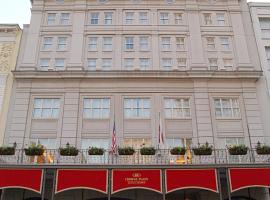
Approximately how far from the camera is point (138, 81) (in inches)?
995

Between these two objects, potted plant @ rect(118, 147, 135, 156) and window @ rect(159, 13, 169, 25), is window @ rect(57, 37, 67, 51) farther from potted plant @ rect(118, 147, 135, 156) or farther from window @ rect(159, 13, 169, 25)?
potted plant @ rect(118, 147, 135, 156)

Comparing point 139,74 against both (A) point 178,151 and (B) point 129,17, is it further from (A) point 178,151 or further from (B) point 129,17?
(A) point 178,151

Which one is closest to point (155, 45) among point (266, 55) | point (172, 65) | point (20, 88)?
point (172, 65)

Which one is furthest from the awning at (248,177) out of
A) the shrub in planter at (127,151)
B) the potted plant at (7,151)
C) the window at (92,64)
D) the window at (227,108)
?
the potted plant at (7,151)

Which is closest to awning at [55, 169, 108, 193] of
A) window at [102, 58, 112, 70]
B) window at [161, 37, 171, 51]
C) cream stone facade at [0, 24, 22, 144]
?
cream stone facade at [0, 24, 22, 144]

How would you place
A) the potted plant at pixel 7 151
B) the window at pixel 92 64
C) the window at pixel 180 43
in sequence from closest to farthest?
the potted plant at pixel 7 151, the window at pixel 92 64, the window at pixel 180 43

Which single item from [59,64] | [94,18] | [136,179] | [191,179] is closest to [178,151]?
[191,179]

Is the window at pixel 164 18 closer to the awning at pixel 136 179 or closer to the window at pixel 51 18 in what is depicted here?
the window at pixel 51 18

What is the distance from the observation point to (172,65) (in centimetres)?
2625

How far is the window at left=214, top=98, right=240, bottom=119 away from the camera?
2448cm

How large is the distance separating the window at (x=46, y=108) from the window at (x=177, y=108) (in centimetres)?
852

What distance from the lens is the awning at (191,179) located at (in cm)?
1853

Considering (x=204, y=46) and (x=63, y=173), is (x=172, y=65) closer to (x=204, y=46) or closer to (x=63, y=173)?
(x=204, y=46)

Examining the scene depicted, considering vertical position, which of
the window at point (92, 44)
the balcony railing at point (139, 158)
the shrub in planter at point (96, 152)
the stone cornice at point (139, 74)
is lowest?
the balcony railing at point (139, 158)
